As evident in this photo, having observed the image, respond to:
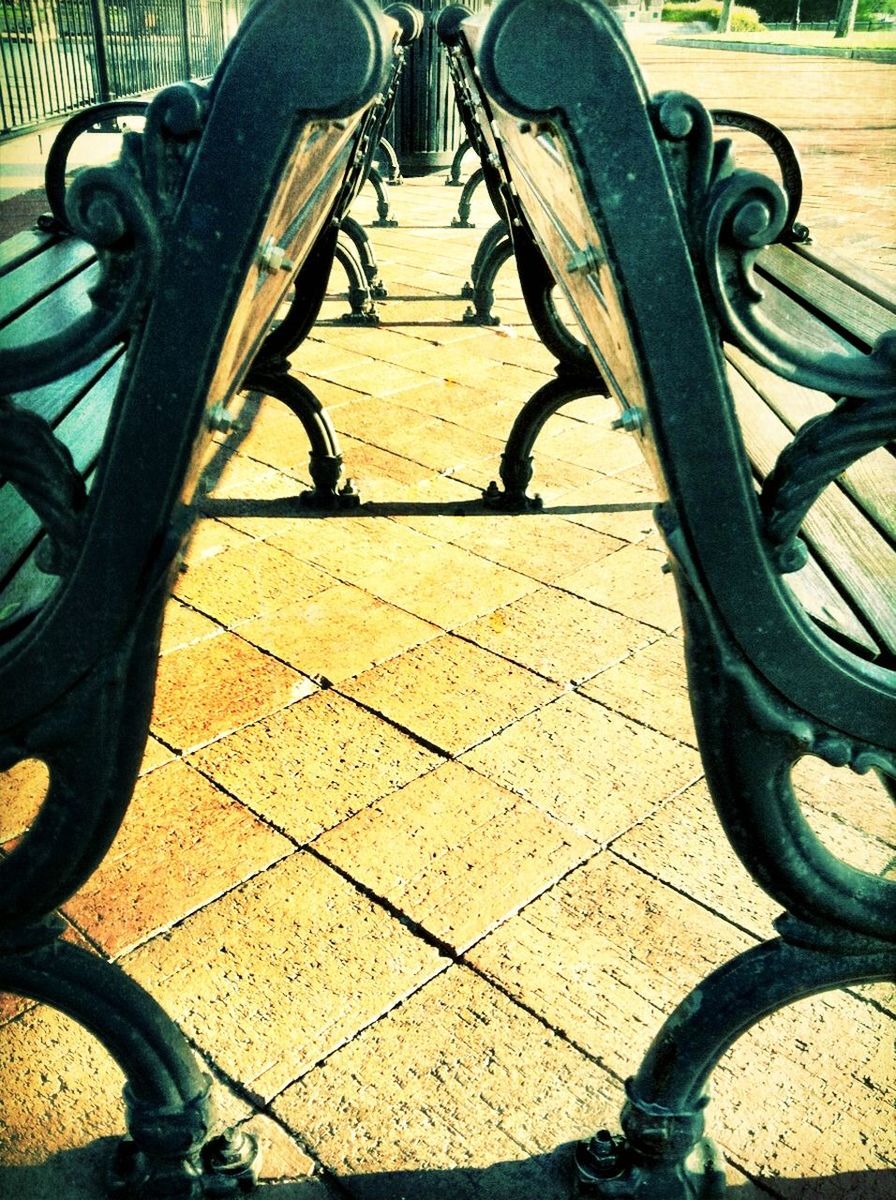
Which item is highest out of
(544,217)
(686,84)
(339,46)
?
(339,46)

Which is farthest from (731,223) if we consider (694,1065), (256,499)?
(256,499)

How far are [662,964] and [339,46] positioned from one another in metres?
1.42

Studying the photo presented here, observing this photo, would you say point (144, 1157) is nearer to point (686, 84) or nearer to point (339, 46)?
point (339, 46)

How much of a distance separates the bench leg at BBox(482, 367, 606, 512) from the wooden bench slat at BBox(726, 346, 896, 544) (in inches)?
31.9

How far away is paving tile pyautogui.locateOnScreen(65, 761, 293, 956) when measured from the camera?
1.92 meters

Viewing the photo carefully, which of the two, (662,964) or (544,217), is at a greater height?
(544,217)

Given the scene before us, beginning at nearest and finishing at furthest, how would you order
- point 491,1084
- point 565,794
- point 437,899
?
1. point 491,1084
2. point 437,899
3. point 565,794

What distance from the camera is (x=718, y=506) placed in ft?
3.72

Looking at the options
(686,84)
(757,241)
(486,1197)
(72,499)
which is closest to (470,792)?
(486,1197)

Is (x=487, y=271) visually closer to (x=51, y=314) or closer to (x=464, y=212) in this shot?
(x=464, y=212)

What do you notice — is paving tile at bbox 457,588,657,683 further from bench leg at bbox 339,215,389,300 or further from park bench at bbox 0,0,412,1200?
bench leg at bbox 339,215,389,300

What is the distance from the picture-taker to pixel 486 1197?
1.50 meters

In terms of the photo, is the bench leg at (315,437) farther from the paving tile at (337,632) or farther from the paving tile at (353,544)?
the paving tile at (337,632)

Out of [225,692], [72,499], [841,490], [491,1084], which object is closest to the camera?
[72,499]
